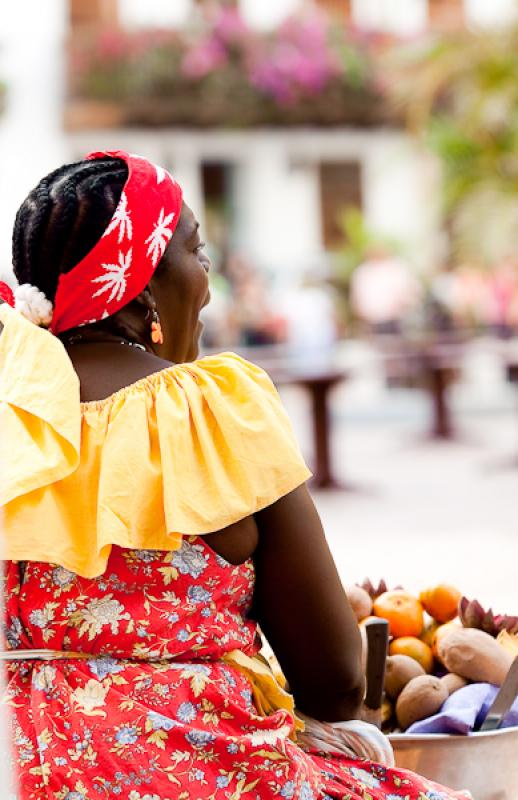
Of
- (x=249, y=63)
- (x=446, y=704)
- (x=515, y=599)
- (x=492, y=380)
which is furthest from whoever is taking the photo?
(x=249, y=63)

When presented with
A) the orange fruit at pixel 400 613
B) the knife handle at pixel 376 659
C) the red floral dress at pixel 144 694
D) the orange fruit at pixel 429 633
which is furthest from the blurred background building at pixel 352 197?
the orange fruit at pixel 429 633

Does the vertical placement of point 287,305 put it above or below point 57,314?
below

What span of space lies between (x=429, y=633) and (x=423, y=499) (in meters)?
6.03

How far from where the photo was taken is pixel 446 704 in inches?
87.0

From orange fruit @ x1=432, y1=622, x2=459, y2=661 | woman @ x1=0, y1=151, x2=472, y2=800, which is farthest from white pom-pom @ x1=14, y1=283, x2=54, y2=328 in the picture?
orange fruit @ x1=432, y1=622, x2=459, y2=661

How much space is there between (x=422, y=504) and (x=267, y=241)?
1220 centimetres

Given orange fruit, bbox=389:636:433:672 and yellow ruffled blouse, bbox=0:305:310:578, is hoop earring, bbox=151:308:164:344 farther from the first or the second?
orange fruit, bbox=389:636:433:672

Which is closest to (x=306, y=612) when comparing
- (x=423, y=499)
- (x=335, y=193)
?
(x=423, y=499)

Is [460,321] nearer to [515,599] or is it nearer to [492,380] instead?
[492,380]

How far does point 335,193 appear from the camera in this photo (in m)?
20.7

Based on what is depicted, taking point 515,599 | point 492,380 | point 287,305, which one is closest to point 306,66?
point 492,380

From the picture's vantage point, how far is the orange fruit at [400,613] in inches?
96.7

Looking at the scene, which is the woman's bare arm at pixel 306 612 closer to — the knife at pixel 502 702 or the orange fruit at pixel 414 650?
the knife at pixel 502 702

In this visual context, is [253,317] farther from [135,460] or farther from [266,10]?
[135,460]
